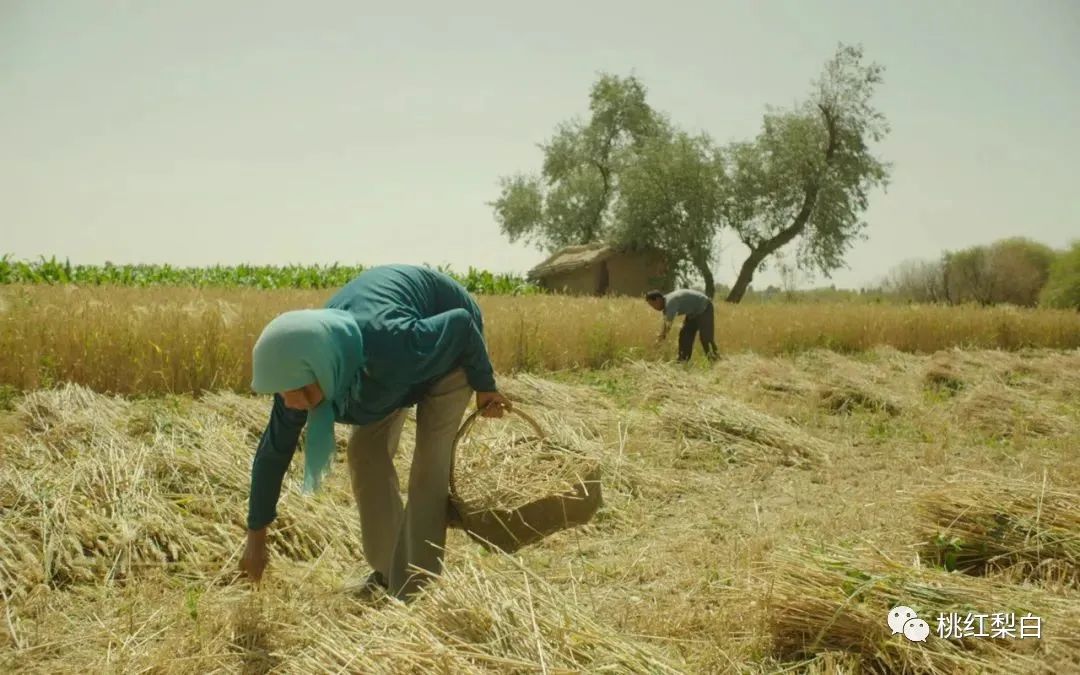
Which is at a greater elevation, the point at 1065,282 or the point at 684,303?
the point at 1065,282

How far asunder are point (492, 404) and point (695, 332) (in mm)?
7636

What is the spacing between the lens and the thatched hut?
28.5m

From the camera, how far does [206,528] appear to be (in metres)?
3.70

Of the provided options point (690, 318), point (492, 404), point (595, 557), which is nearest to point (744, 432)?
point (595, 557)

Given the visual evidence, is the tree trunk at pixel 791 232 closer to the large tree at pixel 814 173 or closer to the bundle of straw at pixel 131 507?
the large tree at pixel 814 173

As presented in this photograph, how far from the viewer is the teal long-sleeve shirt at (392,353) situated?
2.53m

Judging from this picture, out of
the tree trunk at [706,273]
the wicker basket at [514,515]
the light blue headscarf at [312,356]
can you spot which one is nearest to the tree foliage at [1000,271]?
the tree trunk at [706,273]

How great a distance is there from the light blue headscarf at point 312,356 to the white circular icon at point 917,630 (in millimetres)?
1798

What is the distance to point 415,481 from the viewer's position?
301 centimetres

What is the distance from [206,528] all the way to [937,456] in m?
4.71

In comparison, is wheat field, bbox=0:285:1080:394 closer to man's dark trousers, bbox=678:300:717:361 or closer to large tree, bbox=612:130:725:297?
man's dark trousers, bbox=678:300:717:361

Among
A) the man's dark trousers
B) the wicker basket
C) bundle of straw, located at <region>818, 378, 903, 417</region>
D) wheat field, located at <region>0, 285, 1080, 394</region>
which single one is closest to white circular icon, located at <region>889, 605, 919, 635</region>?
the wicker basket

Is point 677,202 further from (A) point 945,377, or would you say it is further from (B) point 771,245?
(A) point 945,377

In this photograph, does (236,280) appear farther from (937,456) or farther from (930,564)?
(930,564)
